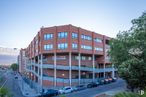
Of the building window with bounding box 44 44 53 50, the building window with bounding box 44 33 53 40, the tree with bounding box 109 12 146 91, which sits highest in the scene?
the building window with bounding box 44 33 53 40

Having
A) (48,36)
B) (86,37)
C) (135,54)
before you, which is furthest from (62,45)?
(135,54)

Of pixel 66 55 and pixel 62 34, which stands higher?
pixel 62 34

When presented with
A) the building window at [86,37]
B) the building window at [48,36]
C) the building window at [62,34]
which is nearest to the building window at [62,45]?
the building window at [62,34]

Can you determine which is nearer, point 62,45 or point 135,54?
point 135,54

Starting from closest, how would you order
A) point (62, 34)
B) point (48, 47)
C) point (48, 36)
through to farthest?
1. point (62, 34)
2. point (48, 47)
3. point (48, 36)

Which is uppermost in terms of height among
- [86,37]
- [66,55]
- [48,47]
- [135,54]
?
[86,37]

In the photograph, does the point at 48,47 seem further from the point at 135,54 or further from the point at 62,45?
the point at 135,54

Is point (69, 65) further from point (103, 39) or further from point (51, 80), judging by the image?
point (103, 39)

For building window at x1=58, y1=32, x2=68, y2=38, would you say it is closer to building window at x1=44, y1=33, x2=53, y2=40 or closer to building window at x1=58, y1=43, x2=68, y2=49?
building window at x1=58, y1=43, x2=68, y2=49

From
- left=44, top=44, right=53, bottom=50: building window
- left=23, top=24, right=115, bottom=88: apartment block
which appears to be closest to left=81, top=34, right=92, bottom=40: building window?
left=23, top=24, right=115, bottom=88: apartment block

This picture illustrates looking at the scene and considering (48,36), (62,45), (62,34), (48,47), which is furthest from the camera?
(48,36)

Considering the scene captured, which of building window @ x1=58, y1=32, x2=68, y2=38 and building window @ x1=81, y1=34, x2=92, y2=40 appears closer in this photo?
building window @ x1=58, y1=32, x2=68, y2=38

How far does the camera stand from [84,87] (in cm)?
5278

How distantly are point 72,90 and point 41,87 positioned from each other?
16.9 meters
